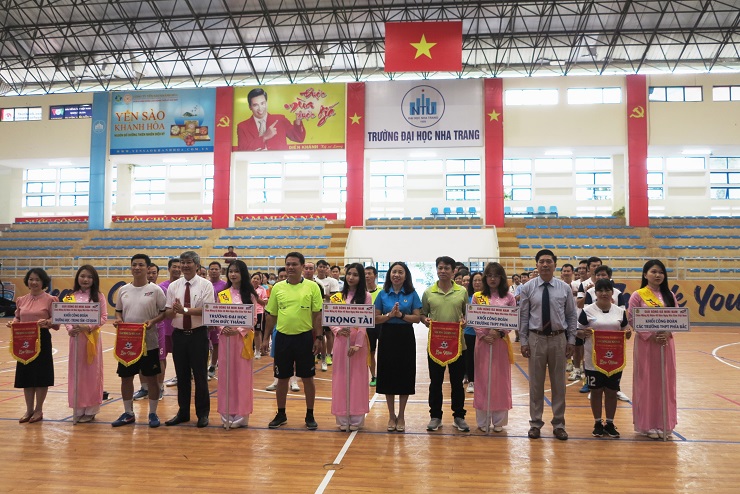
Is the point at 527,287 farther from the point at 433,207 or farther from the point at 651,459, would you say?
the point at 433,207

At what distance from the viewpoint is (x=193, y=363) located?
5168mm

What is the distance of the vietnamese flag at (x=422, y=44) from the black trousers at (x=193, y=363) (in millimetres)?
11400

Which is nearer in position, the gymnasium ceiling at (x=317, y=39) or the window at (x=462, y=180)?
the gymnasium ceiling at (x=317, y=39)

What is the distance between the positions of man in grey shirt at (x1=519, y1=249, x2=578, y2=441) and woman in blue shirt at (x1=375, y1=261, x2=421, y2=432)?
1.05 metres

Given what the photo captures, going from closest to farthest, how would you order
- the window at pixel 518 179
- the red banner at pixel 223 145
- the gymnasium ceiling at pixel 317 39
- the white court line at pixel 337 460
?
the white court line at pixel 337 460 → the gymnasium ceiling at pixel 317 39 → the red banner at pixel 223 145 → the window at pixel 518 179

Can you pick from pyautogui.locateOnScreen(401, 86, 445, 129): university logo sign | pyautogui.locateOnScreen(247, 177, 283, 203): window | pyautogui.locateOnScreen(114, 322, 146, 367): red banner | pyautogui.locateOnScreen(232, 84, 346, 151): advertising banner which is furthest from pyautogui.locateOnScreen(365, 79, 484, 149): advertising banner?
pyautogui.locateOnScreen(114, 322, 146, 367): red banner

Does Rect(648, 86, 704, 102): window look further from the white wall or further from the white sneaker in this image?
the white sneaker

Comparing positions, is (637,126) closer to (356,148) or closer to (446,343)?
(356,148)

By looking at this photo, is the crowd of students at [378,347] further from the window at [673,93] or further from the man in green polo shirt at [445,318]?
the window at [673,93]

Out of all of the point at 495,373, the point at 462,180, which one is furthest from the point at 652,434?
the point at 462,180

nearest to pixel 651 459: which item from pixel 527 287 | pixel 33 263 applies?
pixel 527 287

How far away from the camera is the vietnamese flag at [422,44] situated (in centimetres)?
1476

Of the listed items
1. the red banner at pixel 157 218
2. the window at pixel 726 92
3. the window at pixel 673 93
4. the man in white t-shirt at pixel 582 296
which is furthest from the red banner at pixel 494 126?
the man in white t-shirt at pixel 582 296

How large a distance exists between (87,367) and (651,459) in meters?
5.18
